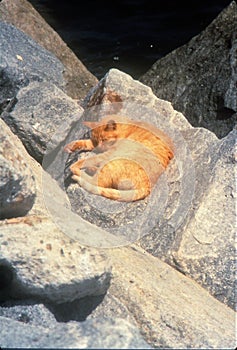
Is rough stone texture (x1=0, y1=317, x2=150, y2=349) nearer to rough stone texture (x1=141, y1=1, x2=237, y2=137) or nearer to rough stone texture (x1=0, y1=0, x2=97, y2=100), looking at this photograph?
rough stone texture (x1=141, y1=1, x2=237, y2=137)

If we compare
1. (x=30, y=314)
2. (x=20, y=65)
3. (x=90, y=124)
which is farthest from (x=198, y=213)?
(x=20, y=65)

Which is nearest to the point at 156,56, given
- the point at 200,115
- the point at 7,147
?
the point at 200,115

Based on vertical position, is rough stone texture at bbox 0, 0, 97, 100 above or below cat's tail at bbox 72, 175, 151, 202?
above

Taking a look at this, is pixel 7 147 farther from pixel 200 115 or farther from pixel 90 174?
pixel 200 115

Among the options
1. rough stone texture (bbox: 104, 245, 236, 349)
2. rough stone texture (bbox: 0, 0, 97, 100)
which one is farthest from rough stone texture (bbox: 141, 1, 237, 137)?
rough stone texture (bbox: 104, 245, 236, 349)

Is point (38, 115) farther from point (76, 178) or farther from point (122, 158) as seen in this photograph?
point (122, 158)

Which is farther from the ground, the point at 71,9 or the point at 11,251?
the point at 71,9
